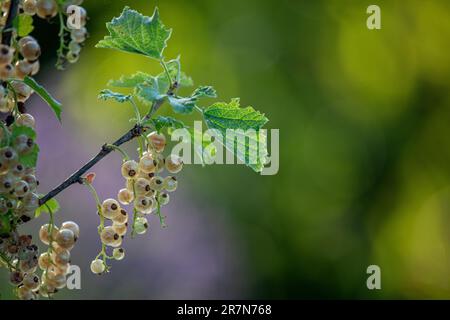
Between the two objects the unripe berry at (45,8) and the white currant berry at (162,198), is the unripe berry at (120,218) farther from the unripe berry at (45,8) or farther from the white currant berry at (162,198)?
the unripe berry at (45,8)

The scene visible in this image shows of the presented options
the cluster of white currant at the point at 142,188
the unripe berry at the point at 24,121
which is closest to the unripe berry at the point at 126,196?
the cluster of white currant at the point at 142,188

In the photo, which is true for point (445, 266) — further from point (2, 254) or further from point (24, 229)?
point (2, 254)

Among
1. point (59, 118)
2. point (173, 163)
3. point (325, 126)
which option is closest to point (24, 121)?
point (59, 118)

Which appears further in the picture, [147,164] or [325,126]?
[325,126]

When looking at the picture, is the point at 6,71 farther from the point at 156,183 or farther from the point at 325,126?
the point at 325,126

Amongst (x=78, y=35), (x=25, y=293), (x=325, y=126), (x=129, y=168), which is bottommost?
(x=25, y=293)

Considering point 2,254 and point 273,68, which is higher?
point 273,68
